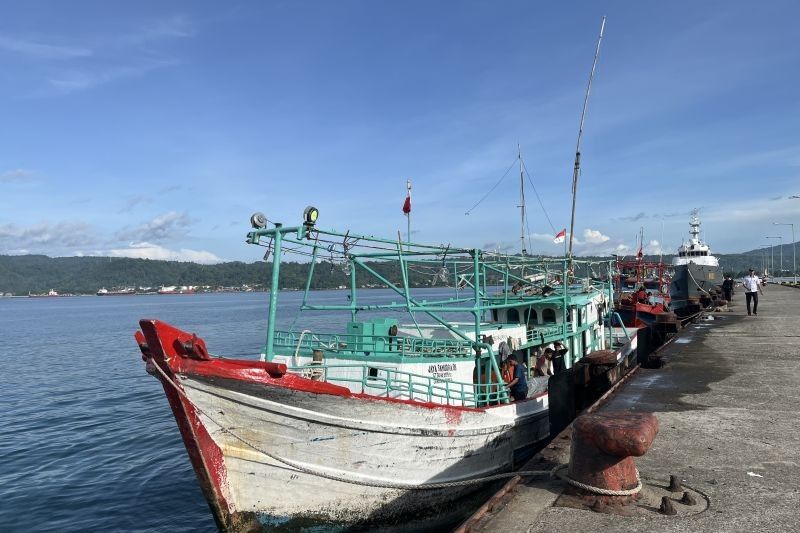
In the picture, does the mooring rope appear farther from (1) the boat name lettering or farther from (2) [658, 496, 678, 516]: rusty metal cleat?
(1) the boat name lettering

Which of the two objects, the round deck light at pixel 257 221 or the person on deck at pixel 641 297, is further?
the person on deck at pixel 641 297

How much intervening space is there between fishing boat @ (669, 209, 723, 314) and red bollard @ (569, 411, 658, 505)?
3912 centimetres

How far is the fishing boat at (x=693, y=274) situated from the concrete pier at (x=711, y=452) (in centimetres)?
3096

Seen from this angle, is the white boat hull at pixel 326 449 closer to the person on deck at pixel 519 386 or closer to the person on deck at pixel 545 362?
the person on deck at pixel 519 386

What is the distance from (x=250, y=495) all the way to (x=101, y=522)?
21.3 feet

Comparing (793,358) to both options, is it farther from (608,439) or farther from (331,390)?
(331,390)

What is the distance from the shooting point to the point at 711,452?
7.77 meters

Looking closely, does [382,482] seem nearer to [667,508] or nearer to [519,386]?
[519,386]

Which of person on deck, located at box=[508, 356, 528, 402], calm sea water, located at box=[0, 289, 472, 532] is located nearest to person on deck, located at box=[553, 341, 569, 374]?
person on deck, located at box=[508, 356, 528, 402]

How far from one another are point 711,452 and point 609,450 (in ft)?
9.61

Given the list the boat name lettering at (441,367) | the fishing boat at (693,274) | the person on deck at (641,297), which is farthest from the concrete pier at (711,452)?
the fishing boat at (693,274)

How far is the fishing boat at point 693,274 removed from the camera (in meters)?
47.3

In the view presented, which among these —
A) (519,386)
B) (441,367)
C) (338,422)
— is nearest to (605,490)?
(338,422)

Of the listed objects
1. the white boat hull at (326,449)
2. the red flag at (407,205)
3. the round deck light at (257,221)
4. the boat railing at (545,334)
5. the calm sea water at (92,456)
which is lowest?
the calm sea water at (92,456)
